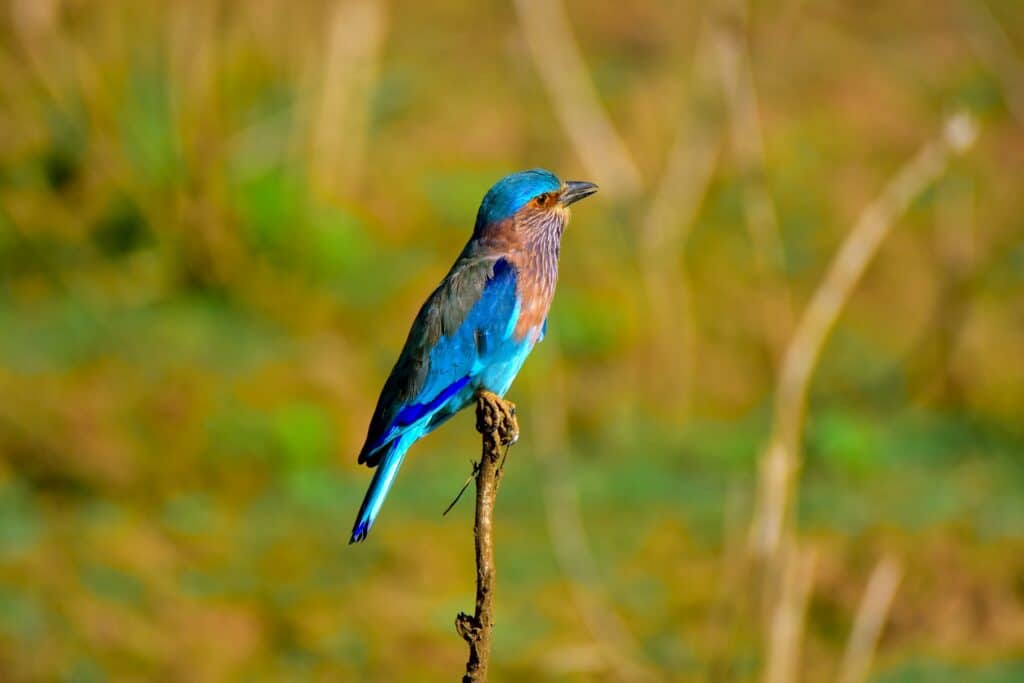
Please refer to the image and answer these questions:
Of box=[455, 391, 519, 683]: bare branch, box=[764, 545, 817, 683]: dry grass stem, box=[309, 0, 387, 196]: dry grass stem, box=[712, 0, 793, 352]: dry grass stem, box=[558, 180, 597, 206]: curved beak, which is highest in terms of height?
box=[309, 0, 387, 196]: dry grass stem

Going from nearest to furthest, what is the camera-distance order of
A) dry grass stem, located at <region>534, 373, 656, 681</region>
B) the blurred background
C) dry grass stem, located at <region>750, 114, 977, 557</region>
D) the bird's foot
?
the bird's foot, dry grass stem, located at <region>750, 114, 977, 557</region>, dry grass stem, located at <region>534, 373, 656, 681</region>, the blurred background

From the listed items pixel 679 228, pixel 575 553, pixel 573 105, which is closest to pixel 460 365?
pixel 575 553

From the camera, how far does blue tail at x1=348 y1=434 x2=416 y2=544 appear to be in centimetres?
467

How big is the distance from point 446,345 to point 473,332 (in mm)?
86

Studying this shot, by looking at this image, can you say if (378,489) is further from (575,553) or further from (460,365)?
(575,553)

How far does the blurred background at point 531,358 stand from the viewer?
25.5 feet

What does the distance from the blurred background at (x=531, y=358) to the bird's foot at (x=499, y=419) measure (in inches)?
81.0

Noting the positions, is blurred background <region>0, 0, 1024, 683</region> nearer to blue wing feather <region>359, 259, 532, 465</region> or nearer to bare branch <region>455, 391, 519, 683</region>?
blue wing feather <region>359, 259, 532, 465</region>

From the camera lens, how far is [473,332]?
195 inches

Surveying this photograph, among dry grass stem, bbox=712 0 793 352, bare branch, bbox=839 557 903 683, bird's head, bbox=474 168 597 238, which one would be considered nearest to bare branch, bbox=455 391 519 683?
bird's head, bbox=474 168 597 238

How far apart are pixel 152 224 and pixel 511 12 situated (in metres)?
2.58

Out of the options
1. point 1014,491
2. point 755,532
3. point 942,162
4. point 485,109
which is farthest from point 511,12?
point 755,532

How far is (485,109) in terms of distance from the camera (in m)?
10.6

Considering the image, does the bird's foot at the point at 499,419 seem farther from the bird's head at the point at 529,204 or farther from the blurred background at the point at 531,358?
the blurred background at the point at 531,358
